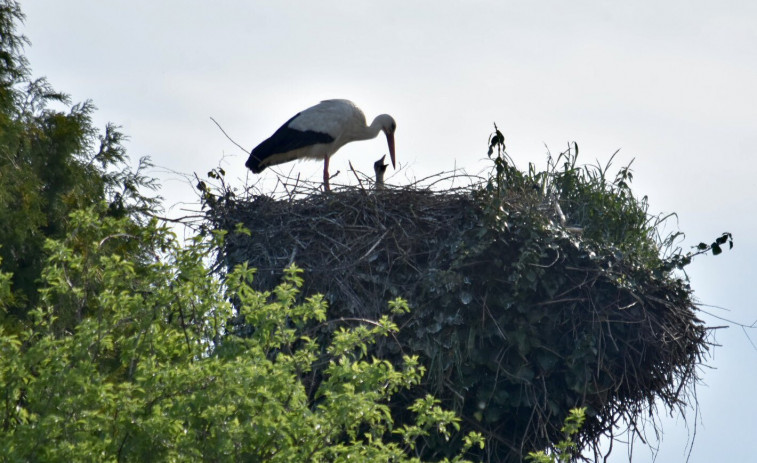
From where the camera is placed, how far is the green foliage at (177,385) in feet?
19.7

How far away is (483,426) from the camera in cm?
945

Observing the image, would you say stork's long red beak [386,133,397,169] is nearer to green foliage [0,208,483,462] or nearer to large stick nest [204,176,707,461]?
large stick nest [204,176,707,461]

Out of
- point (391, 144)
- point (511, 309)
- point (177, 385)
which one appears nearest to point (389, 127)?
point (391, 144)

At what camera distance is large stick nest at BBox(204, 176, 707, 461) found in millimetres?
9273

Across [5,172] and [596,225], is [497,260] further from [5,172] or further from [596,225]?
[5,172]

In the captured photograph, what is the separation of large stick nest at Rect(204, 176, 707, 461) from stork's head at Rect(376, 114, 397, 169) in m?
3.42

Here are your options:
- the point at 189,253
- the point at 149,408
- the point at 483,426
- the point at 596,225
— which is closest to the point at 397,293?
the point at 483,426

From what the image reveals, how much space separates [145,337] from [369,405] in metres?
1.39

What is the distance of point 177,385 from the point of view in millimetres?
6227

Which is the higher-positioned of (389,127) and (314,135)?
(389,127)

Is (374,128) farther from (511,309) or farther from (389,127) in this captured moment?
(511,309)

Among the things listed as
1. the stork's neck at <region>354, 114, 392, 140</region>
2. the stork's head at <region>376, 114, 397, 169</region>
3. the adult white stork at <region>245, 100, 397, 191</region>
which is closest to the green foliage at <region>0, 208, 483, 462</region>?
the adult white stork at <region>245, 100, 397, 191</region>

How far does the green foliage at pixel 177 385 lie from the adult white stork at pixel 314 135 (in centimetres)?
525

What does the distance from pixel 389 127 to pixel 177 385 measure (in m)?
7.25
